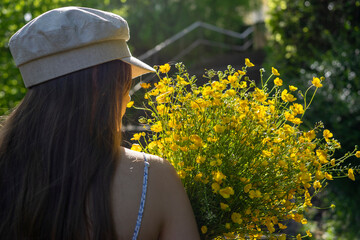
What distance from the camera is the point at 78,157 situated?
1.35 meters

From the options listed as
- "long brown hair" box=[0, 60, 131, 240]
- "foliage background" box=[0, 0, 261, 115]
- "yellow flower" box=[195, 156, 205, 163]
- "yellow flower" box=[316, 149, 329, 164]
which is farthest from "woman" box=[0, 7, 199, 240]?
"foliage background" box=[0, 0, 261, 115]

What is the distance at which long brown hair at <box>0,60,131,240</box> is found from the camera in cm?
134

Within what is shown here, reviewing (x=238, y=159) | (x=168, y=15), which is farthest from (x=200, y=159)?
(x=168, y=15)

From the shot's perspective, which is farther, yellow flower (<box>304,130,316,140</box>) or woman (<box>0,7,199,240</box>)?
yellow flower (<box>304,130,316,140</box>)

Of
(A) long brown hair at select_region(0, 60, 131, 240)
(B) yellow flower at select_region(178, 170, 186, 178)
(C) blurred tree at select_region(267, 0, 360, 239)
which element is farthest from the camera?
(C) blurred tree at select_region(267, 0, 360, 239)

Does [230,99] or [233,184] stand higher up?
[230,99]

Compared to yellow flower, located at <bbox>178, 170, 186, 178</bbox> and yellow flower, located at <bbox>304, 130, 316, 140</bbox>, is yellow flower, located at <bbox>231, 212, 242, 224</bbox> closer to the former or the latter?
yellow flower, located at <bbox>178, 170, 186, 178</bbox>

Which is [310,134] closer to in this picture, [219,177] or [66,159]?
[219,177]

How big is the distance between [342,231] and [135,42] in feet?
36.5

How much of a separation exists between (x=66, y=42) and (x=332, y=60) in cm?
364

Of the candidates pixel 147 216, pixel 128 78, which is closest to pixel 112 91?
pixel 128 78

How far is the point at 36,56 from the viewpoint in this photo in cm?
142

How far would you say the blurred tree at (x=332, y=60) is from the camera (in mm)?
3896

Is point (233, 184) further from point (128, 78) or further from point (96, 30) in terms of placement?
point (96, 30)
